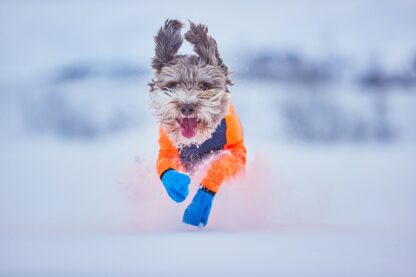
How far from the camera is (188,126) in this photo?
3.21m

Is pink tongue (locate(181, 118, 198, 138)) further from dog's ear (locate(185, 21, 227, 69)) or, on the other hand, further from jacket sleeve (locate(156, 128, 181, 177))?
dog's ear (locate(185, 21, 227, 69))

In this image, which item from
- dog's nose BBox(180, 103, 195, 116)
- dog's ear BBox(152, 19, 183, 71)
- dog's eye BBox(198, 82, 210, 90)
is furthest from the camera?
dog's ear BBox(152, 19, 183, 71)

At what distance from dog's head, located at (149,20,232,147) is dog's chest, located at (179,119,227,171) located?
0.30 feet

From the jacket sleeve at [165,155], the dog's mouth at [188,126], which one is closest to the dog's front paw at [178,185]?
the jacket sleeve at [165,155]

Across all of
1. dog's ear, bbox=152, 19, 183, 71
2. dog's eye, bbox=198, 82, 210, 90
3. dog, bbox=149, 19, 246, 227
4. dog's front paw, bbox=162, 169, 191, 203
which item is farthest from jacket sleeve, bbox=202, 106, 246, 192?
dog's ear, bbox=152, 19, 183, 71

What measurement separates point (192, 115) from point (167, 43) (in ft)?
1.60

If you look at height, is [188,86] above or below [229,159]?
above

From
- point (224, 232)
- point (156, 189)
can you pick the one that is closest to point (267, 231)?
point (224, 232)

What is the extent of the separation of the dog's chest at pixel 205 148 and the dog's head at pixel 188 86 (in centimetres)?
9

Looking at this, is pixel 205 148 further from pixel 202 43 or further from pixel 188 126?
pixel 202 43

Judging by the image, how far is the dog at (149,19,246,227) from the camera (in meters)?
3.17

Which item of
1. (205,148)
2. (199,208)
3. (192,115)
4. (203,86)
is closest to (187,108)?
(192,115)

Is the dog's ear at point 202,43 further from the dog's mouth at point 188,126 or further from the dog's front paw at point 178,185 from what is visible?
the dog's front paw at point 178,185

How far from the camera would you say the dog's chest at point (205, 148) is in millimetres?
3391
